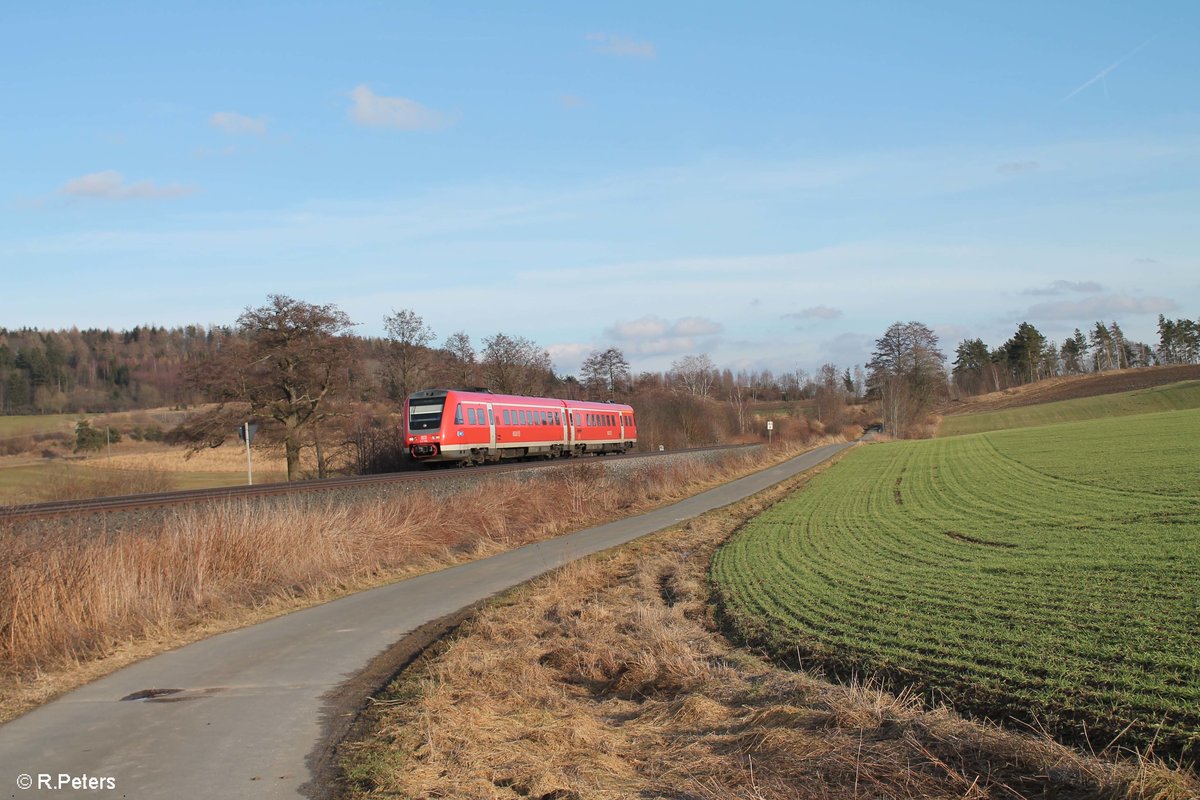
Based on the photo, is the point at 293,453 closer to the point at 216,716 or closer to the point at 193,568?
the point at 193,568

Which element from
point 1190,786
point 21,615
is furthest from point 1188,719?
point 21,615

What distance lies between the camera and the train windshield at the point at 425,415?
1252 inches

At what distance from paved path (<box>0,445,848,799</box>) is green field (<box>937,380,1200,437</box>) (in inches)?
3182

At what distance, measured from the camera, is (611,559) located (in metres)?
17.1

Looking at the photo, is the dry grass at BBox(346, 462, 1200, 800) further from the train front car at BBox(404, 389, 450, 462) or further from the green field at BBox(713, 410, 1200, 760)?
the train front car at BBox(404, 389, 450, 462)

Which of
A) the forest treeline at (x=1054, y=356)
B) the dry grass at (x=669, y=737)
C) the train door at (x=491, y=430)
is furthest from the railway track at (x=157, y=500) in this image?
the forest treeline at (x=1054, y=356)

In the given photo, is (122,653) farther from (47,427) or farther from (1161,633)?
(47,427)

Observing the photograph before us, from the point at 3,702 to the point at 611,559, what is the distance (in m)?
10.6

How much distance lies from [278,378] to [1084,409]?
7969 cm

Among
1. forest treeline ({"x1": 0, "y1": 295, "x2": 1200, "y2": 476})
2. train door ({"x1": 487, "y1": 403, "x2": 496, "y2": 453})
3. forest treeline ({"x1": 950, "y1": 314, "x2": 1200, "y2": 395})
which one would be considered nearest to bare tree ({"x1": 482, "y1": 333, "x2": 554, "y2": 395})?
forest treeline ({"x1": 0, "y1": 295, "x2": 1200, "y2": 476})

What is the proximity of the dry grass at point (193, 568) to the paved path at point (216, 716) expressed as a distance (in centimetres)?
69

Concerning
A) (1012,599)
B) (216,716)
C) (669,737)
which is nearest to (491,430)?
(1012,599)

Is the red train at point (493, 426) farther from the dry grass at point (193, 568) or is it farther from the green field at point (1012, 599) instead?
the green field at point (1012, 599)

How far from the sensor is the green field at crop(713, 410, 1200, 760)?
6285 mm
